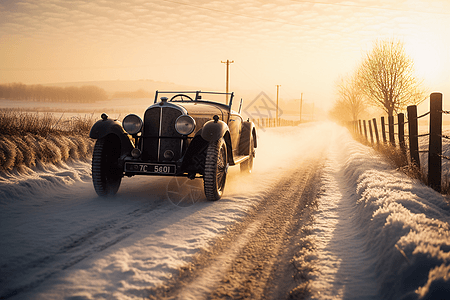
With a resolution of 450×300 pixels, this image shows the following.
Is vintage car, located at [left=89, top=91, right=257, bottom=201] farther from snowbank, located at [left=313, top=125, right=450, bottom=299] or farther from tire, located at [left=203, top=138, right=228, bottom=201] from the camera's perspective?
snowbank, located at [left=313, top=125, right=450, bottom=299]

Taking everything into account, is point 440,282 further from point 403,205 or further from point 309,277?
point 403,205

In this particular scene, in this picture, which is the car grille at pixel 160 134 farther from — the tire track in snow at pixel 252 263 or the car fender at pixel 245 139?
the car fender at pixel 245 139

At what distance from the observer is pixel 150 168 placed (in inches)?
197

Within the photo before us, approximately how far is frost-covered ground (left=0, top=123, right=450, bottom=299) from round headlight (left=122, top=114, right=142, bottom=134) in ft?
4.09

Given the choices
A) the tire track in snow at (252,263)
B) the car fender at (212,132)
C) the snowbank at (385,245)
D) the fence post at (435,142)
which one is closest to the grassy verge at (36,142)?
the car fender at (212,132)

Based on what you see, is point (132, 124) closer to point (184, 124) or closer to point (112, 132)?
point (112, 132)

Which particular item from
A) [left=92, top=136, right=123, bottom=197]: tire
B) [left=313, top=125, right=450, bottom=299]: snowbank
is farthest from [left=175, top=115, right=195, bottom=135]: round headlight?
[left=313, top=125, right=450, bottom=299]: snowbank

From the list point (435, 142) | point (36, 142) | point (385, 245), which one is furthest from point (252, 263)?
point (36, 142)

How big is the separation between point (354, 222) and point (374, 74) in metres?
20.9

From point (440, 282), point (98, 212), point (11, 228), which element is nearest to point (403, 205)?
point (440, 282)

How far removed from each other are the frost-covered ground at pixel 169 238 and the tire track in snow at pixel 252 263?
0.16 m

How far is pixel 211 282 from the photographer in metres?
2.61

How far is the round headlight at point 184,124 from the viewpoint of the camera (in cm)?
523

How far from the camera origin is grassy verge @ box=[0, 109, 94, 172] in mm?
6270
